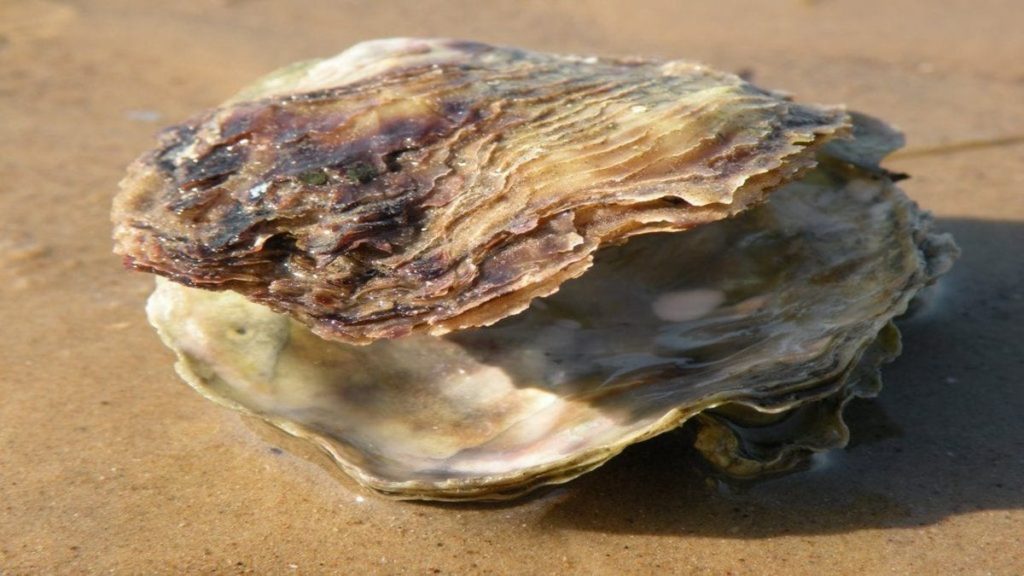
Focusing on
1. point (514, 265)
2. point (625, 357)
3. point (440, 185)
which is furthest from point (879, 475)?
point (440, 185)

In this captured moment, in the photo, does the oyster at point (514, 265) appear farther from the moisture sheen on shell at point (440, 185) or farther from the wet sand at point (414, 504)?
the wet sand at point (414, 504)

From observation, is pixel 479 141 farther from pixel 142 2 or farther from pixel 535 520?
pixel 142 2

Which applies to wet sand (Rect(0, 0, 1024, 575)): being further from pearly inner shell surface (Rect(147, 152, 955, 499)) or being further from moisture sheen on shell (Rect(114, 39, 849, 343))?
moisture sheen on shell (Rect(114, 39, 849, 343))

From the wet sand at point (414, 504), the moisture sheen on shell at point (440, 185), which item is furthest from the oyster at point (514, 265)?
the wet sand at point (414, 504)

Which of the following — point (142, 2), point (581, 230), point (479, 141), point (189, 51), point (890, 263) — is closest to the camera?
point (581, 230)

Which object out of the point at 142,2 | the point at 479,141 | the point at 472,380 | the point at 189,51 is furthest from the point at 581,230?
the point at 142,2

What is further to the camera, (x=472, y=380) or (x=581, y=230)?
(x=472, y=380)
